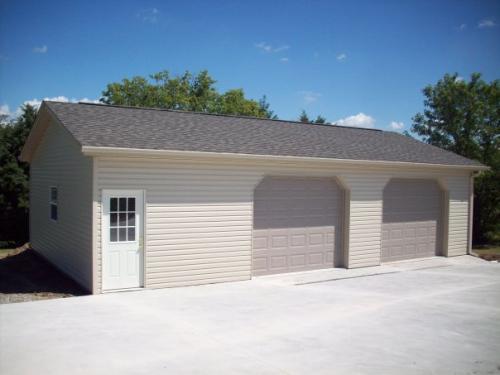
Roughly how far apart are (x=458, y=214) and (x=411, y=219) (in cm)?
221

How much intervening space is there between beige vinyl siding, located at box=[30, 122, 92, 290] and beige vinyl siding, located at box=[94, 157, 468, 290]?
60 centimetres

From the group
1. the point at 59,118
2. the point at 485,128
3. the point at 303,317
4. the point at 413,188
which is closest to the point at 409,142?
the point at 413,188

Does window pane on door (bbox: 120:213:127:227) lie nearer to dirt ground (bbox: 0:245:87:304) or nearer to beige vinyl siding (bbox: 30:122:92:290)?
beige vinyl siding (bbox: 30:122:92:290)

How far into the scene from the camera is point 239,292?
392 inches

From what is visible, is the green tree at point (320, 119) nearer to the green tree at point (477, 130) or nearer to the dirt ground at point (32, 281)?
the green tree at point (477, 130)

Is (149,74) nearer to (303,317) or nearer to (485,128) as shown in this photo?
(485,128)

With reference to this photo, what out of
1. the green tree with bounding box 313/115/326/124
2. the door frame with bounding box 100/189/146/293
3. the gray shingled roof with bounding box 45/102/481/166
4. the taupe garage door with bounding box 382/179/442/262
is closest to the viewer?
the door frame with bounding box 100/189/146/293

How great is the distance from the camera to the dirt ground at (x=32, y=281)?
9602 mm

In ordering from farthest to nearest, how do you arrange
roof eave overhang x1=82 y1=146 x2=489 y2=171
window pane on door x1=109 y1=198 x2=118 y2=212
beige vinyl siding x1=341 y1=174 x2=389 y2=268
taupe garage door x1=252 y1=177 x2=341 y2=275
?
beige vinyl siding x1=341 y1=174 x2=389 y2=268
taupe garage door x1=252 y1=177 x2=341 y2=275
window pane on door x1=109 y1=198 x2=118 y2=212
roof eave overhang x1=82 y1=146 x2=489 y2=171

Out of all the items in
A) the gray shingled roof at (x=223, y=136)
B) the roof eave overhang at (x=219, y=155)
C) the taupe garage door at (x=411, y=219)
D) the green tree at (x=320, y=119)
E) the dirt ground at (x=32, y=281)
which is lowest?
the dirt ground at (x=32, y=281)

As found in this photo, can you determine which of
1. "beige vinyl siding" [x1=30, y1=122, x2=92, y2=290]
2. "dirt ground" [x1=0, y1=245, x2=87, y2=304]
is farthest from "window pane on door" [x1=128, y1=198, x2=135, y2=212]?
"dirt ground" [x1=0, y1=245, x2=87, y2=304]

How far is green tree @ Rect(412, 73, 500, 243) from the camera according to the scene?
21750 millimetres

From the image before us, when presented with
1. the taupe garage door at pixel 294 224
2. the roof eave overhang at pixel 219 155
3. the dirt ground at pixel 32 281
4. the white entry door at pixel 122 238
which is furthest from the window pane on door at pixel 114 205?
the taupe garage door at pixel 294 224

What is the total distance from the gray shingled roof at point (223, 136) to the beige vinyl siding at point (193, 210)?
0.40 m
